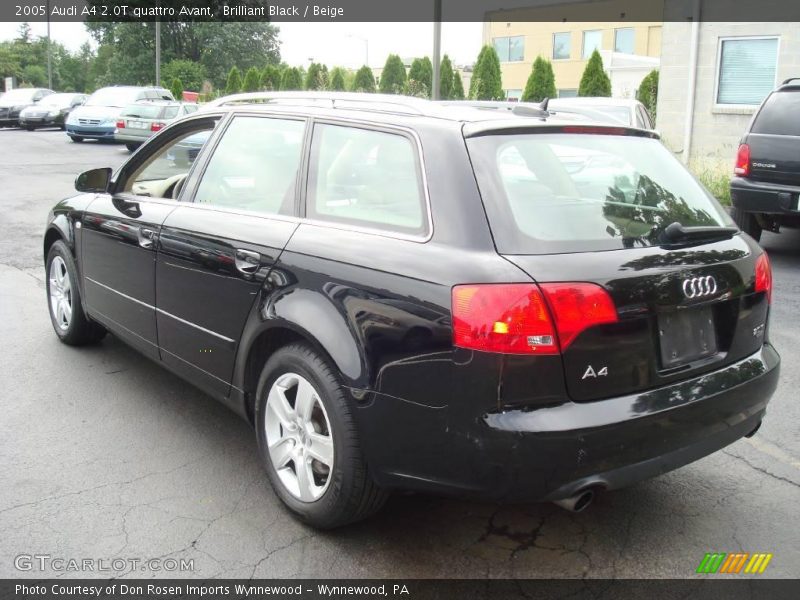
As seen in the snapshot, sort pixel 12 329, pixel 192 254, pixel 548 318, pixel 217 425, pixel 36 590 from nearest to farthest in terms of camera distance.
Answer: pixel 548 318 < pixel 36 590 < pixel 192 254 < pixel 217 425 < pixel 12 329

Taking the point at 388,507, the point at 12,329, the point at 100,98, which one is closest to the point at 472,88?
the point at 100,98

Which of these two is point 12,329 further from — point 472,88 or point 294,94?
point 472,88

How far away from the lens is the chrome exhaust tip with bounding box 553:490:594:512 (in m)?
2.76

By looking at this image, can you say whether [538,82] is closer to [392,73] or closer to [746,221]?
[392,73]

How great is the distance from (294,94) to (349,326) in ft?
5.23

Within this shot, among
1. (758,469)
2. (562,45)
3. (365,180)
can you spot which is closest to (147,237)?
(365,180)

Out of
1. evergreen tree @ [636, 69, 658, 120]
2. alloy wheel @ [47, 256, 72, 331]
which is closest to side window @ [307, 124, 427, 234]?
alloy wheel @ [47, 256, 72, 331]

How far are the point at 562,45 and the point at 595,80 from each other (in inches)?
1195

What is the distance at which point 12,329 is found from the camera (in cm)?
620

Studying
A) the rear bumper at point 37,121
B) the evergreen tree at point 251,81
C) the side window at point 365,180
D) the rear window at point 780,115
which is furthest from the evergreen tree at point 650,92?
the rear bumper at point 37,121

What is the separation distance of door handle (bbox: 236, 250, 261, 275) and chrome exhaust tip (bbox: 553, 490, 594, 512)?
5.26 feet

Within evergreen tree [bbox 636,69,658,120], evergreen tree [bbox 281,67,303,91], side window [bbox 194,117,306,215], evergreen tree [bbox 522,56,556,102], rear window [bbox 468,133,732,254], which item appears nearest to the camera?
rear window [bbox 468,133,732,254]

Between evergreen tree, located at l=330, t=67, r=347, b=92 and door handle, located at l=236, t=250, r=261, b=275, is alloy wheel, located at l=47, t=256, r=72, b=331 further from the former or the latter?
A: evergreen tree, located at l=330, t=67, r=347, b=92

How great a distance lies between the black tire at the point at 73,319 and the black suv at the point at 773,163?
6.46m
